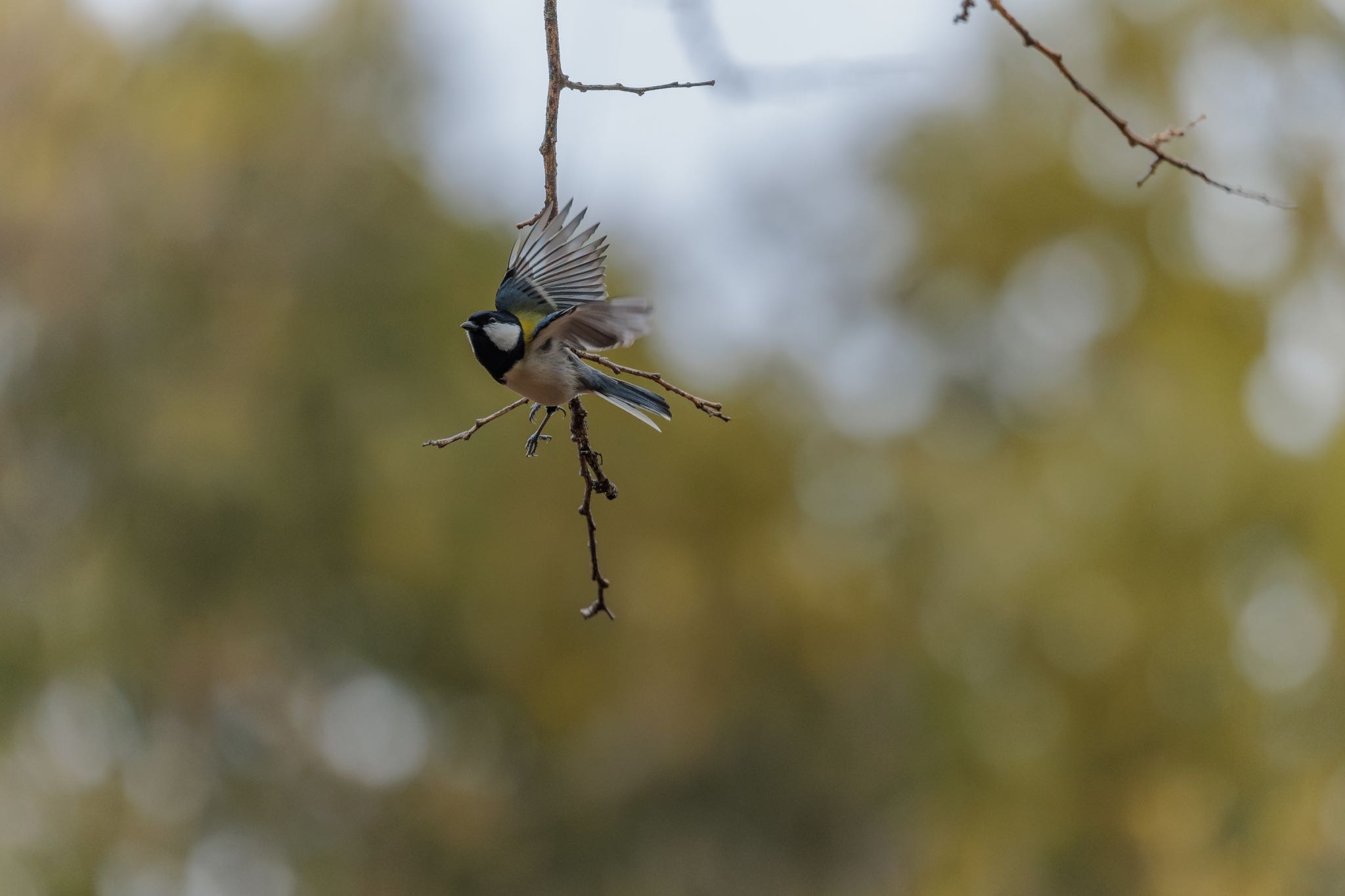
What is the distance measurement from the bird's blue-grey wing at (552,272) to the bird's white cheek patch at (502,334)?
0.07 m

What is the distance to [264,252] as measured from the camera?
12.0m

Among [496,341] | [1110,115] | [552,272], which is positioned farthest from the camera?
[552,272]

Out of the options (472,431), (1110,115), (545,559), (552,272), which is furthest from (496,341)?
(545,559)

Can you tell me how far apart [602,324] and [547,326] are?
0.52 feet

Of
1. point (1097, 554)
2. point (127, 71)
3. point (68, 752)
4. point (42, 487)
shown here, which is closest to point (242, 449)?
point (42, 487)

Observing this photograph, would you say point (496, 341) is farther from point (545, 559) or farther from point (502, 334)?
point (545, 559)

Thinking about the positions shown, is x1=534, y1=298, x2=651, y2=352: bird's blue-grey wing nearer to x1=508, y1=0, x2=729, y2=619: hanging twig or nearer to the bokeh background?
x1=508, y1=0, x2=729, y2=619: hanging twig

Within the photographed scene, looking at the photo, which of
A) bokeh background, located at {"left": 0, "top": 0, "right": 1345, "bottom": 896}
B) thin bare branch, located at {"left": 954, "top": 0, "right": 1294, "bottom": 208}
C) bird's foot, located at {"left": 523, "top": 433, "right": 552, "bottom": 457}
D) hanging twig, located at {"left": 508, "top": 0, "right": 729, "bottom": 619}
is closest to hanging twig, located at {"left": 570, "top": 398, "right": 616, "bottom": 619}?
hanging twig, located at {"left": 508, "top": 0, "right": 729, "bottom": 619}

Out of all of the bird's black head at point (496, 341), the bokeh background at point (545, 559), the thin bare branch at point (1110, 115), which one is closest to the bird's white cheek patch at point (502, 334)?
the bird's black head at point (496, 341)

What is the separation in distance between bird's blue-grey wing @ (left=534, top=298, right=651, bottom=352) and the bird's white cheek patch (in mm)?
242

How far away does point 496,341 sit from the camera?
8.87 ft

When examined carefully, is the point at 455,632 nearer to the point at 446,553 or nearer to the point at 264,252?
the point at 446,553

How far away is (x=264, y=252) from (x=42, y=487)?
2.62 m

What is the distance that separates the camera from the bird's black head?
270 centimetres
